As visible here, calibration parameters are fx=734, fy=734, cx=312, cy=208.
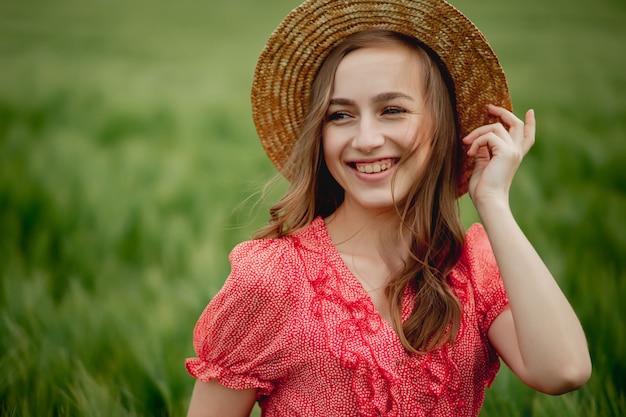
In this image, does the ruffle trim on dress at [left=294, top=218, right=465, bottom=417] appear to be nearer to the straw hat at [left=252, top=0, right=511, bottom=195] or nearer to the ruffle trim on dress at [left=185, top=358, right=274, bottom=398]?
the ruffle trim on dress at [left=185, top=358, right=274, bottom=398]

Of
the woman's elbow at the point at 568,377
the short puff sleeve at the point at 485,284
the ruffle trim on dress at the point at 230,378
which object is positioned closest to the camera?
the woman's elbow at the point at 568,377

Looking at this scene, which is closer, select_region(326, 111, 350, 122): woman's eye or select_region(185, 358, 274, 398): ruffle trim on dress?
select_region(185, 358, 274, 398): ruffle trim on dress

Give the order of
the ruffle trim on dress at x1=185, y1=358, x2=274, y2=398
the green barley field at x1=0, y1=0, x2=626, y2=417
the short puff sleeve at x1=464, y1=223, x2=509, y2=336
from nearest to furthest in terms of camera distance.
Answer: the ruffle trim on dress at x1=185, y1=358, x2=274, y2=398 < the short puff sleeve at x1=464, y1=223, x2=509, y2=336 < the green barley field at x1=0, y1=0, x2=626, y2=417

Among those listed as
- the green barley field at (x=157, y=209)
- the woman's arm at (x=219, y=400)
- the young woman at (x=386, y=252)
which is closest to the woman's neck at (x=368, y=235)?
the young woman at (x=386, y=252)

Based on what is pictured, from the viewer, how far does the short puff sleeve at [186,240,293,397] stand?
1.83 metres

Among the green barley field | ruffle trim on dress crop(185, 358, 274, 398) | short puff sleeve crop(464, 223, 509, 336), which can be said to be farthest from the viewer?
the green barley field

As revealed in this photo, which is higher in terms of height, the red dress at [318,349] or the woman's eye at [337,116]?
the woman's eye at [337,116]

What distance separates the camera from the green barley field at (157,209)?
259 cm

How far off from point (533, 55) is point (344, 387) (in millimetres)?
8061

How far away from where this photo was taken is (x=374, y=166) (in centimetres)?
193

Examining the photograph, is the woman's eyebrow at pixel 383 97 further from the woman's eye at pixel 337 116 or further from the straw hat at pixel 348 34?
the straw hat at pixel 348 34

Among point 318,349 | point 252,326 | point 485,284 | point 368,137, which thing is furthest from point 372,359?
point 368,137

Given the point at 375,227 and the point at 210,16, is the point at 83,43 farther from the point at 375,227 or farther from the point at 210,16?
the point at 375,227

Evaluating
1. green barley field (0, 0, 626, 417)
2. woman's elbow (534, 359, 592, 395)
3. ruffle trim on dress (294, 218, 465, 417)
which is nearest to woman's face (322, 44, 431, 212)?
ruffle trim on dress (294, 218, 465, 417)
